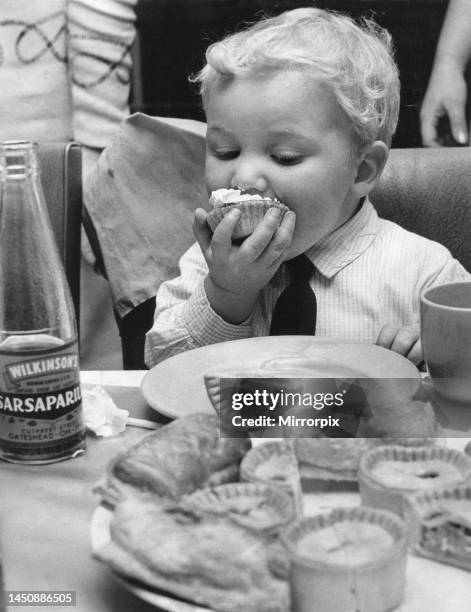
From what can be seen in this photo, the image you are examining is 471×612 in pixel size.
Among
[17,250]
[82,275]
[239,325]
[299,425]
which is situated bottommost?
[82,275]

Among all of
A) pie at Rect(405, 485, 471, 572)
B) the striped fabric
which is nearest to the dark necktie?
the striped fabric

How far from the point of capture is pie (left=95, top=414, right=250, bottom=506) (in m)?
0.53

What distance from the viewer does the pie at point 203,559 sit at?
430mm

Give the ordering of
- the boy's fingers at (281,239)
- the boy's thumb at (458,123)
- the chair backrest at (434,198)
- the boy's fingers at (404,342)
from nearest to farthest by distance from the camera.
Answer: the boy's fingers at (404,342) → the boy's fingers at (281,239) → the chair backrest at (434,198) → the boy's thumb at (458,123)

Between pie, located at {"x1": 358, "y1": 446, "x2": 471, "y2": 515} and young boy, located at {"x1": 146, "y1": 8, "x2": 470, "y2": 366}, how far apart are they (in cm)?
48

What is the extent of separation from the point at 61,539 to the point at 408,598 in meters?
0.24

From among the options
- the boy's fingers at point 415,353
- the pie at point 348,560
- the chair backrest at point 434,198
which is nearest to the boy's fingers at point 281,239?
the boy's fingers at point 415,353

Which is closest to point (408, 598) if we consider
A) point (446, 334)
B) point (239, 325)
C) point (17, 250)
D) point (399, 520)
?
point (399, 520)

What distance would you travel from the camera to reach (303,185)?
1.10 meters

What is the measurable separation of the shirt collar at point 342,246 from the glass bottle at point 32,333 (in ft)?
1.86

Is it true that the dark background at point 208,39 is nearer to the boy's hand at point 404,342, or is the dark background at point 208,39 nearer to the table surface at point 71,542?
the boy's hand at point 404,342

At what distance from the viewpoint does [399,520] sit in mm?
466

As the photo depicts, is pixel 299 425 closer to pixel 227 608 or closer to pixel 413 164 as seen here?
pixel 227 608

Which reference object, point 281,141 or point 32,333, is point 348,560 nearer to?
point 32,333
